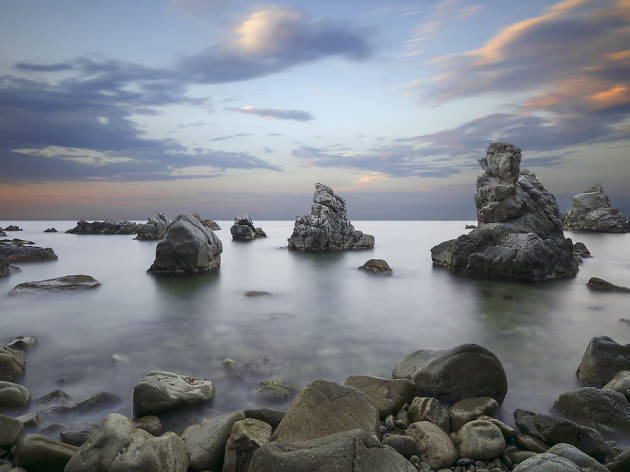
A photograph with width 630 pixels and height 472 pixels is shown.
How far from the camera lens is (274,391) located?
6.87 m

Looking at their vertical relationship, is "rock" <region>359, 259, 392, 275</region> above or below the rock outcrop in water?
below

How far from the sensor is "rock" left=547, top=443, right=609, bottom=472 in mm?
4031

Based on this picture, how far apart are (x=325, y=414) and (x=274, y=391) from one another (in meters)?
2.17

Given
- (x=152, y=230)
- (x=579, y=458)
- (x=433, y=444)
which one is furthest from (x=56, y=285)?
(x=152, y=230)

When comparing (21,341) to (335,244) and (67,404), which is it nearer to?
(67,404)

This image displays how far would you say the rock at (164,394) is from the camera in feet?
19.7

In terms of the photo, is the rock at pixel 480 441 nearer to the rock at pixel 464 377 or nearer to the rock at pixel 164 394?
the rock at pixel 464 377

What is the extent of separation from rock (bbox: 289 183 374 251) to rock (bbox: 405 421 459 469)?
3167 cm

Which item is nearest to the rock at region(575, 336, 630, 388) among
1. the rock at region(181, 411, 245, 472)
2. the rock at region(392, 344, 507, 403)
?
the rock at region(392, 344, 507, 403)

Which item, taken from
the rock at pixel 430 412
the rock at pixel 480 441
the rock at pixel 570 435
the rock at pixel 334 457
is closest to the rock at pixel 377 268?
the rock at pixel 430 412

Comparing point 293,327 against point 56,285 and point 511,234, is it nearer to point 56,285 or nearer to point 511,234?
point 56,285

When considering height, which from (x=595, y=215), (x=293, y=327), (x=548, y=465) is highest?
(x=595, y=215)

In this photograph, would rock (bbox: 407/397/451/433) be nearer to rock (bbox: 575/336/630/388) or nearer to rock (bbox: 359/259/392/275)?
rock (bbox: 575/336/630/388)

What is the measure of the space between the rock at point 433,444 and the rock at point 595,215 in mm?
84856
